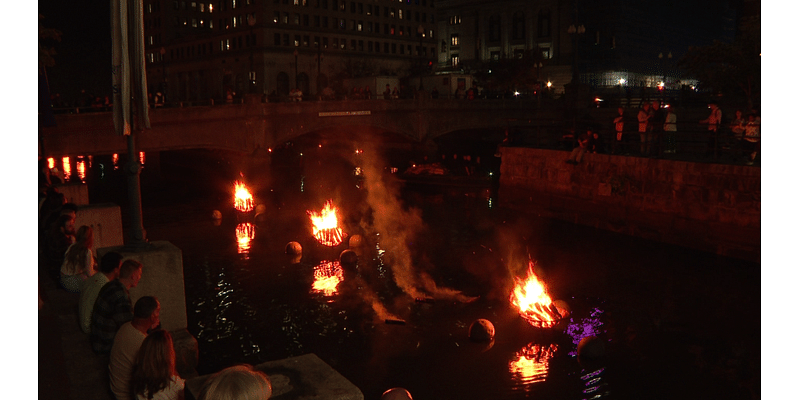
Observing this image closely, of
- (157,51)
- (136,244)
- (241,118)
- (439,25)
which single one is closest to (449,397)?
(136,244)

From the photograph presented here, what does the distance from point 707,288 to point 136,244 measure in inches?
564

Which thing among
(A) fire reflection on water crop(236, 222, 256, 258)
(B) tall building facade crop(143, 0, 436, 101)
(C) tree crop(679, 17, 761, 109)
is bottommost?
(A) fire reflection on water crop(236, 222, 256, 258)

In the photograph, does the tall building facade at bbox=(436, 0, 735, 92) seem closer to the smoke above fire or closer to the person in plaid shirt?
the smoke above fire

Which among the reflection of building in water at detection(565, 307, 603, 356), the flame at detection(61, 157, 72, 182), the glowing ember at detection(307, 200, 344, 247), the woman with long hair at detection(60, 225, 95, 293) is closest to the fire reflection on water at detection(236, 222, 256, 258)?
the glowing ember at detection(307, 200, 344, 247)

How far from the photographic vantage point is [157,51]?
112688 mm

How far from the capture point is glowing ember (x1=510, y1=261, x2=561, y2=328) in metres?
13.9

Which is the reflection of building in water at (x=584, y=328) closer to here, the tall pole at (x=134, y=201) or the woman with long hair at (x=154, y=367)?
the tall pole at (x=134, y=201)

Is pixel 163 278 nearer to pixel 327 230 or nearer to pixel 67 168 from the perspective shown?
pixel 327 230

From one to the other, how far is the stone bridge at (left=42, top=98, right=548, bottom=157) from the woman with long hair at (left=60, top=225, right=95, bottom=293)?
1890cm

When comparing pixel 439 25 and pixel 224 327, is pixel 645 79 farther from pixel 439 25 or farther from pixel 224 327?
pixel 224 327

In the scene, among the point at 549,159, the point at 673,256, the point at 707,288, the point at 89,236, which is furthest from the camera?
the point at 549,159

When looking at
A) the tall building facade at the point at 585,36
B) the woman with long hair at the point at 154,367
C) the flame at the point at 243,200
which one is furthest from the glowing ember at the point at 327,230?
the tall building facade at the point at 585,36

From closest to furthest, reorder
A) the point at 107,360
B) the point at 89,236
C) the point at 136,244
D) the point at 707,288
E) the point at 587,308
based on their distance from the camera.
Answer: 1. the point at 107,360
2. the point at 136,244
3. the point at 89,236
4. the point at 587,308
5. the point at 707,288

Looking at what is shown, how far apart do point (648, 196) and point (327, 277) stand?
39.5ft
